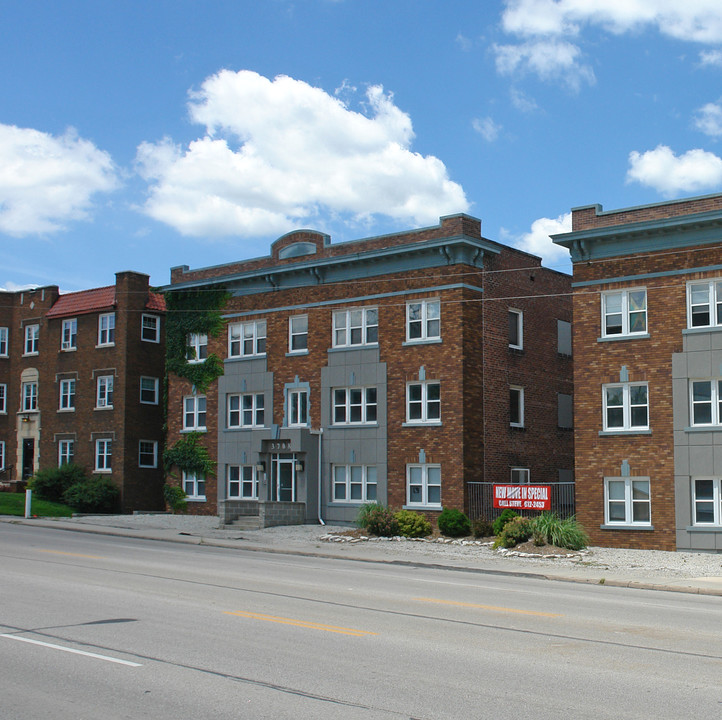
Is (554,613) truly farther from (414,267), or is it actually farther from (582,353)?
(414,267)

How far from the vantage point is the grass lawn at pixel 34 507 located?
131 feet

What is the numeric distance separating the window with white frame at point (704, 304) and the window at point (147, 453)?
2697 cm

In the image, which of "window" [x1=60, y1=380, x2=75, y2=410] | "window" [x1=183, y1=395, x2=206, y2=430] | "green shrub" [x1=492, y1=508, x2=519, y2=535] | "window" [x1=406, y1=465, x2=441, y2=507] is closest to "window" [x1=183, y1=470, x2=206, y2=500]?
"window" [x1=183, y1=395, x2=206, y2=430]

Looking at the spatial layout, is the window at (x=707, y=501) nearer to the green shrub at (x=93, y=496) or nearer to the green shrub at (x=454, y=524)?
the green shrub at (x=454, y=524)

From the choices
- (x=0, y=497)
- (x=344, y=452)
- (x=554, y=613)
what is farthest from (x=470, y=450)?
(x=0, y=497)

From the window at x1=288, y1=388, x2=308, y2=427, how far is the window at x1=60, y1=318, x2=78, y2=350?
14976 millimetres

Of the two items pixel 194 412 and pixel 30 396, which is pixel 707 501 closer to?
pixel 194 412

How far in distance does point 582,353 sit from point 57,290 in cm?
3039

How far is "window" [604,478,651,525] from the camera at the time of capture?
94.5 feet

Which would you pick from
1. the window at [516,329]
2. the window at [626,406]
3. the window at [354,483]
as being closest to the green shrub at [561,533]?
the window at [626,406]

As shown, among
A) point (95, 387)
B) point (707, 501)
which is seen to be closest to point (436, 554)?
point (707, 501)

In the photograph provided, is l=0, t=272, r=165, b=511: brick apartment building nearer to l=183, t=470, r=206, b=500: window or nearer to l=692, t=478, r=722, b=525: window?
l=183, t=470, r=206, b=500: window

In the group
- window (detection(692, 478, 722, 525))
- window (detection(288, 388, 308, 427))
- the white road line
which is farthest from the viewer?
window (detection(288, 388, 308, 427))

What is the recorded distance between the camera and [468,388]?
3325 cm
